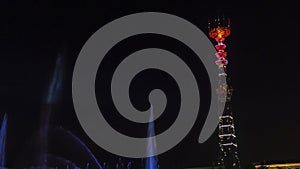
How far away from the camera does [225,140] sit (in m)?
65.8

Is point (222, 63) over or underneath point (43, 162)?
over

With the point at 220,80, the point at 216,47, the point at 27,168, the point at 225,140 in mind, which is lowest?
the point at 27,168

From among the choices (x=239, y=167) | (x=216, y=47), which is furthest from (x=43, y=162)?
(x=216, y=47)

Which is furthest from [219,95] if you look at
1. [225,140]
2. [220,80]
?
[225,140]

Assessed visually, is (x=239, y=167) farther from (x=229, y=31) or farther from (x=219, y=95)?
(x=229, y=31)

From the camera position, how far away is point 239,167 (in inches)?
2344

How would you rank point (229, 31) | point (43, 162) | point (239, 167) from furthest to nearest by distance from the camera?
point (229, 31) < point (239, 167) < point (43, 162)

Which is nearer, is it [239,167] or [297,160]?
[239,167]

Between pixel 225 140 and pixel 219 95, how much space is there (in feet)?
24.1

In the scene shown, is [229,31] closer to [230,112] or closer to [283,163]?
[230,112]

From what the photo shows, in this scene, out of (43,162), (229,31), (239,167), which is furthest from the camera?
(229,31)

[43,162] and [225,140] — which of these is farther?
[225,140]

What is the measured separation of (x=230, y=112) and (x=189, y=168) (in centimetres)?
1141

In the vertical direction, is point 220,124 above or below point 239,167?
above
